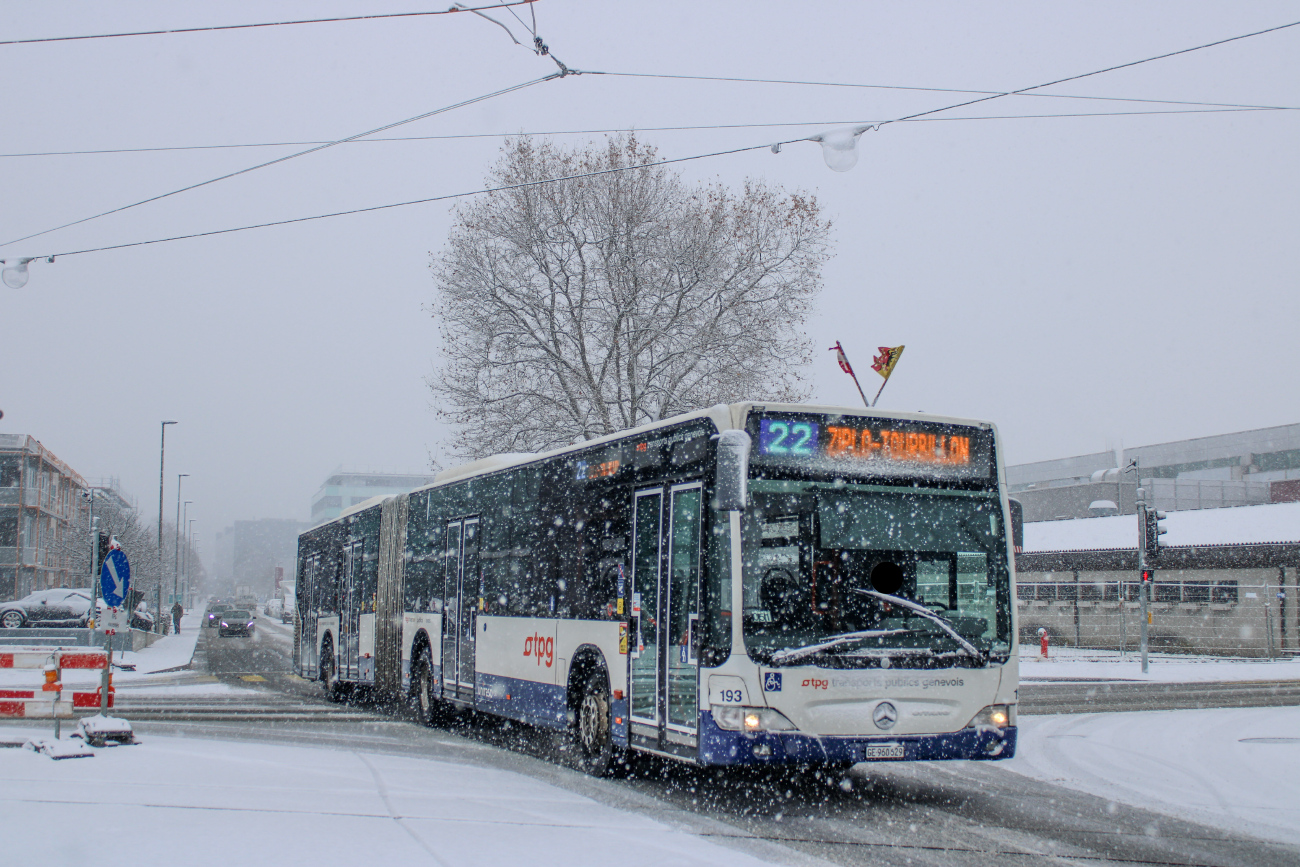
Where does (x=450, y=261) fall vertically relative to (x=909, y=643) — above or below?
above

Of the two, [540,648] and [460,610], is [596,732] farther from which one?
[460,610]

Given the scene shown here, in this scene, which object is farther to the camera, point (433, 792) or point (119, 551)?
point (119, 551)

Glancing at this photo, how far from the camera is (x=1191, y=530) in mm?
40781

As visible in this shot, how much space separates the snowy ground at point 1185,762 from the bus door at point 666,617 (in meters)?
3.88

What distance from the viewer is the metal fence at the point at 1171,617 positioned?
35.8 m

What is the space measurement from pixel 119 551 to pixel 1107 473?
169ft

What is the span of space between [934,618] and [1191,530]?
35.7 m

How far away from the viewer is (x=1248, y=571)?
1433 inches

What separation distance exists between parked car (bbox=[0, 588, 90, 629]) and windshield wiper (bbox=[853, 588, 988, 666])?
39.5 meters

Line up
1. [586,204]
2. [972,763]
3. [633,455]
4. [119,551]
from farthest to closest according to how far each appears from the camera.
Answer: [586,204] < [119,551] < [972,763] < [633,455]

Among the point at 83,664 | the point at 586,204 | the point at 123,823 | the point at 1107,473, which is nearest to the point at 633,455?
the point at 123,823

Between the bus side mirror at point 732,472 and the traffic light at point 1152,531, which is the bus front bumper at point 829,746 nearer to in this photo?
the bus side mirror at point 732,472

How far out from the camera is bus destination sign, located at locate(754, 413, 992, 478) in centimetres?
909

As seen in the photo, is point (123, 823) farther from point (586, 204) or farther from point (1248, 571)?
point (1248, 571)
